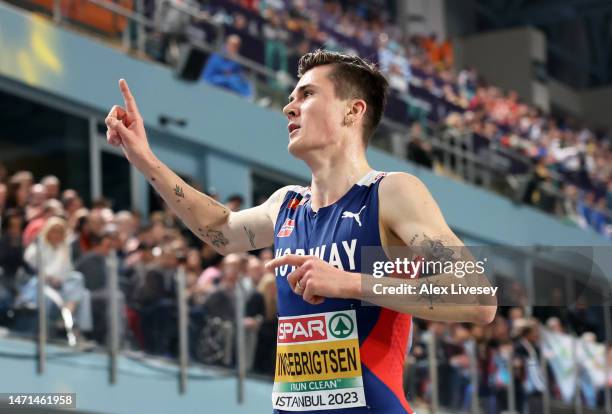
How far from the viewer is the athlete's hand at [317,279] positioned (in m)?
3.54

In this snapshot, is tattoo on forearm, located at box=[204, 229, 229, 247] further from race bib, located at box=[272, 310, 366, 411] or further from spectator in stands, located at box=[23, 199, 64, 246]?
spectator in stands, located at box=[23, 199, 64, 246]

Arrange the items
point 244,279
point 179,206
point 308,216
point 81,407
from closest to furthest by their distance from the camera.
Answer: point 308,216, point 179,206, point 81,407, point 244,279

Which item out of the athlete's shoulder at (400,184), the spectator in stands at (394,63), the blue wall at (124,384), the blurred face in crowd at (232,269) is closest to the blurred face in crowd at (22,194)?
the blue wall at (124,384)

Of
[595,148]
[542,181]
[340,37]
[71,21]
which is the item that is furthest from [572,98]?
[71,21]

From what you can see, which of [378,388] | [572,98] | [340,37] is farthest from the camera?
[572,98]

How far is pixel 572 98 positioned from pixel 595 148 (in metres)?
7.66

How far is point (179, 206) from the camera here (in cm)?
447

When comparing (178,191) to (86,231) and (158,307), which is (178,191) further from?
(86,231)

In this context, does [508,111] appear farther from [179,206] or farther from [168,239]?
[179,206]

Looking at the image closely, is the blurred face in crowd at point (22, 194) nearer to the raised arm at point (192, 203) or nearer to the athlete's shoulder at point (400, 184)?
the raised arm at point (192, 203)

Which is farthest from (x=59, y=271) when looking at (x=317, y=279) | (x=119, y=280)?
(x=317, y=279)

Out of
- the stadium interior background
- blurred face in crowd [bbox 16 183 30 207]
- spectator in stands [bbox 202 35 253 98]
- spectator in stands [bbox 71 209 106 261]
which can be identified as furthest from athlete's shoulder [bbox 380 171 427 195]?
spectator in stands [bbox 202 35 253 98]

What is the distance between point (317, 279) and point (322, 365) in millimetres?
512

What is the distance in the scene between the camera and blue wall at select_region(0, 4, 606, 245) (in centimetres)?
1354
